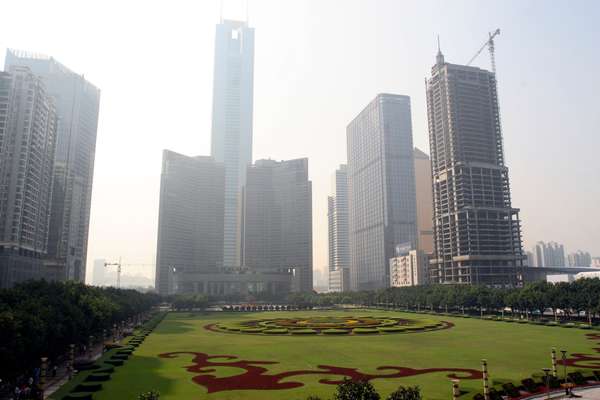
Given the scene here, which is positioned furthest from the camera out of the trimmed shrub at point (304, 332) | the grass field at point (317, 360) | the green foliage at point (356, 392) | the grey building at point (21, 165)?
the grey building at point (21, 165)

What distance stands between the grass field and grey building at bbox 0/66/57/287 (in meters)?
91.2

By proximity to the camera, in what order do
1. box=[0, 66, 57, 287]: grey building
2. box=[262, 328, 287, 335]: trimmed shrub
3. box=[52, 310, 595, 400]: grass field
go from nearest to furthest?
1. box=[52, 310, 595, 400]: grass field
2. box=[262, 328, 287, 335]: trimmed shrub
3. box=[0, 66, 57, 287]: grey building

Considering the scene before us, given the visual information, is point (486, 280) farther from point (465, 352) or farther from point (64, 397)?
point (64, 397)

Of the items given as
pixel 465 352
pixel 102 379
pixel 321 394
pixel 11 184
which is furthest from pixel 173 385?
pixel 11 184

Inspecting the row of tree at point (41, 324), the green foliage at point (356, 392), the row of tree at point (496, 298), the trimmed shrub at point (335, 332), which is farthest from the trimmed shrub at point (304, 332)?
the green foliage at point (356, 392)

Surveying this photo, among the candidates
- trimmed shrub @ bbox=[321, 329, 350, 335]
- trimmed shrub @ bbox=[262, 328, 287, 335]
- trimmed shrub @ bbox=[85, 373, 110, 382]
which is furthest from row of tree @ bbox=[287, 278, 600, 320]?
trimmed shrub @ bbox=[85, 373, 110, 382]

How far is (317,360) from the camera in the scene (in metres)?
Answer: 51.4

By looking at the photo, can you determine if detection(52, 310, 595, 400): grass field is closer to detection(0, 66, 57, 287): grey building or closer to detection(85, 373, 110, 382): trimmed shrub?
detection(85, 373, 110, 382): trimmed shrub

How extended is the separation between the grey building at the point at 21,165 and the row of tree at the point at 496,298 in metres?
100.0

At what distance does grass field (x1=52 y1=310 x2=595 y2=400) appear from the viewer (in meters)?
37.8

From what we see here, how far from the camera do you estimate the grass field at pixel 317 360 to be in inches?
1486

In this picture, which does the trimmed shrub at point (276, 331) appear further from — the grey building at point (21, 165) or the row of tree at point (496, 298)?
the grey building at point (21, 165)

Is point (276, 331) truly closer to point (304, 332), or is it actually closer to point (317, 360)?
point (304, 332)

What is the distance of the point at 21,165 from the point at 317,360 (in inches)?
5515
